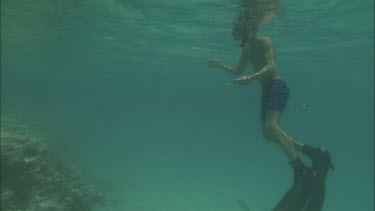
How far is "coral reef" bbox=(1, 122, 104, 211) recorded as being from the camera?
11.2 m

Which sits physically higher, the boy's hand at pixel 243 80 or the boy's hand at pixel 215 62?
the boy's hand at pixel 243 80

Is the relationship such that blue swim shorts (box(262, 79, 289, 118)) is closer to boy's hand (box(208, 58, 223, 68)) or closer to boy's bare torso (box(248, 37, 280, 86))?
boy's bare torso (box(248, 37, 280, 86))

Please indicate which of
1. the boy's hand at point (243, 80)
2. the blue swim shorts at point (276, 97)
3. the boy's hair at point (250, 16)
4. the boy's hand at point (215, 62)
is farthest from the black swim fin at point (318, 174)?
the boy's hair at point (250, 16)

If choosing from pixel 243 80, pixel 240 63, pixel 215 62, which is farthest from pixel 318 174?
pixel 215 62

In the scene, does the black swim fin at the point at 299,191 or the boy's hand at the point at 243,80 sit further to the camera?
the boy's hand at the point at 243,80

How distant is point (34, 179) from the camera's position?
40.1 ft

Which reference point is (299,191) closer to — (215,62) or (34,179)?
(215,62)

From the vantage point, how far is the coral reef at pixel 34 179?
1117 centimetres

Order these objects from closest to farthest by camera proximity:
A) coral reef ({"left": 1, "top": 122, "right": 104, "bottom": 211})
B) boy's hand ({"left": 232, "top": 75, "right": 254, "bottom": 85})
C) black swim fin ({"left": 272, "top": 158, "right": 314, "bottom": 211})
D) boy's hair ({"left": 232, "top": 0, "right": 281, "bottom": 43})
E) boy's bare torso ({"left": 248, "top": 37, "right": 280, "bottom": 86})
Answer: black swim fin ({"left": 272, "top": 158, "right": 314, "bottom": 211}), boy's hand ({"left": 232, "top": 75, "right": 254, "bottom": 85}), boy's bare torso ({"left": 248, "top": 37, "right": 280, "bottom": 86}), boy's hair ({"left": 232, "top": 0, "right": 281, "bottom": 43}), coral reef ({"left": 1, "top": 122, "right": 104, "bottom": 211})

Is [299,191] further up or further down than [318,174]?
further down

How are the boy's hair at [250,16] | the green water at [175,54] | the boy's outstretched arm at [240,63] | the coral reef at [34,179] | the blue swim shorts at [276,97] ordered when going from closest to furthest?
the blue swim shorts at [276,97] < the boy's outstretched arm at [240,63] < the boy's hair at [250,16] < the coral reef at [34,179] < the green water at [175,54]

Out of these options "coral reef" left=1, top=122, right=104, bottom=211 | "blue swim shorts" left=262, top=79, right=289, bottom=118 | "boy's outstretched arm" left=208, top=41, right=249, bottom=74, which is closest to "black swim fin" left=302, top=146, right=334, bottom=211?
"blue swim shorts" left=262, top=79, right=289, bottom=118

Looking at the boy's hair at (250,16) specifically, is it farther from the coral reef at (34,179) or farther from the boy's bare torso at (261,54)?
the coral reef at (34,179)

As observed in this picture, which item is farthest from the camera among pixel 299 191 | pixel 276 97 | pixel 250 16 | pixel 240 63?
pixel 250 16
